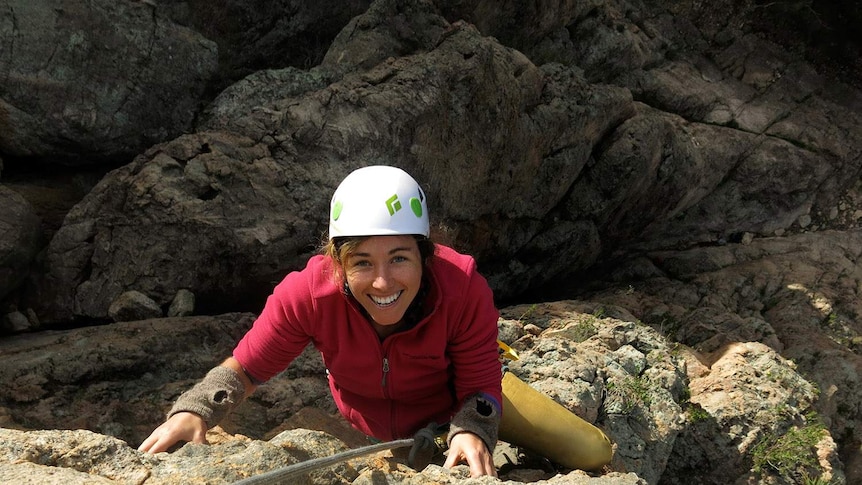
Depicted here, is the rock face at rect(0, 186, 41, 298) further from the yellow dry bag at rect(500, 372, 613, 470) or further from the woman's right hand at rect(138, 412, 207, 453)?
the yellow dry bag at rect(500, 372, 613, 470)

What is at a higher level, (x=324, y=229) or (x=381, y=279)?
(x=381, y=279)

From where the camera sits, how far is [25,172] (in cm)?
629

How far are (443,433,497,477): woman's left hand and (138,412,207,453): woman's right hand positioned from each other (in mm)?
1267

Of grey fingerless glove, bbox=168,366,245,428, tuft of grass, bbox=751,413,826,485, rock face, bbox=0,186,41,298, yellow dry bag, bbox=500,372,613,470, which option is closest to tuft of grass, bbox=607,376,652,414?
yellow dry bag, bbox=500,372,613,470

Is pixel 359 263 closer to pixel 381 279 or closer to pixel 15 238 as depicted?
pixel 381 279

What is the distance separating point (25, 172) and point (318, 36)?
3.93m

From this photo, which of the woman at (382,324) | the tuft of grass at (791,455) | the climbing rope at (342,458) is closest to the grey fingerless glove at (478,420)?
the woman at (382,324)

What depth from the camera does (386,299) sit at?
3.20 m

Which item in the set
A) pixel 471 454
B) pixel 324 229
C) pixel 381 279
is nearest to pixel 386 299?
pixel 381 279

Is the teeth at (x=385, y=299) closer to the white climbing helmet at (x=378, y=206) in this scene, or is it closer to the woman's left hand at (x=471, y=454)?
the white climbing helmet at (x=378, y=206)

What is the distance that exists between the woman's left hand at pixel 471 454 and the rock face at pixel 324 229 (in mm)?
189

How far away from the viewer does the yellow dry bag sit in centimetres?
Result: 385

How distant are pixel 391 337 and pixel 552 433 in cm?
125

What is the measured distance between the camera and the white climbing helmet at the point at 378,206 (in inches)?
124
